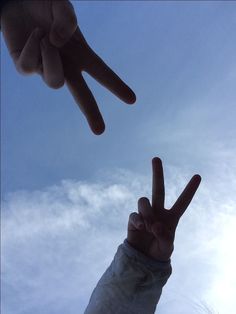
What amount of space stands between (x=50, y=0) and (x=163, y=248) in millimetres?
1088

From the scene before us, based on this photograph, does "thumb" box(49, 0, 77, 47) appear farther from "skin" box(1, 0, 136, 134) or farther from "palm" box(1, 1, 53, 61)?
"palm" box(1, 1, 53, 61)

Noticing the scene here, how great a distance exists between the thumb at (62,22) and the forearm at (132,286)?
105 centimetres

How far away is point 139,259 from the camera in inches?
76.5

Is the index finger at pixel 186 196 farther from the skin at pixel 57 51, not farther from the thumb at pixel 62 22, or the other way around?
the thumb at pixel 62 22

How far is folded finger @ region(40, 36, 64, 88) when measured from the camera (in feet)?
4.17

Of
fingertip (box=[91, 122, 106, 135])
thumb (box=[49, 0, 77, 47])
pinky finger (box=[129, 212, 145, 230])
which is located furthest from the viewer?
pinky finger (box=[129, 212, 145, 230])

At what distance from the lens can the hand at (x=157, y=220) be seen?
1.86m

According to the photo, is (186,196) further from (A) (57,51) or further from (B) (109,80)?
(A) (57,51)

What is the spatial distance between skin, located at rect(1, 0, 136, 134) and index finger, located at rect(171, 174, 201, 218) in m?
0.68

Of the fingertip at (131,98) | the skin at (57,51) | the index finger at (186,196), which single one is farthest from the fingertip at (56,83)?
the index finger at (186,196)

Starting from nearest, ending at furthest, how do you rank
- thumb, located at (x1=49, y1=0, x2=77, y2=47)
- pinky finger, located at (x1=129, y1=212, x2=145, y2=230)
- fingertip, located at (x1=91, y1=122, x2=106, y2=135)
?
thumb, located at (x1=49, y1=0, x2=77, y2=47)
fingertip, located at (x1=91, y1=122, x2=106, y2=135)
pinky finger, located at (x1=129, y1=212, x2=145, y2=230)

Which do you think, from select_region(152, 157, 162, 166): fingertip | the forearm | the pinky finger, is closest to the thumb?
select_region(152, 157, 162, 166): fingertip

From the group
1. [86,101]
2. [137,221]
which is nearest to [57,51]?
[86,101]

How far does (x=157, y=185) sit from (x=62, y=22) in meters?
0.87
